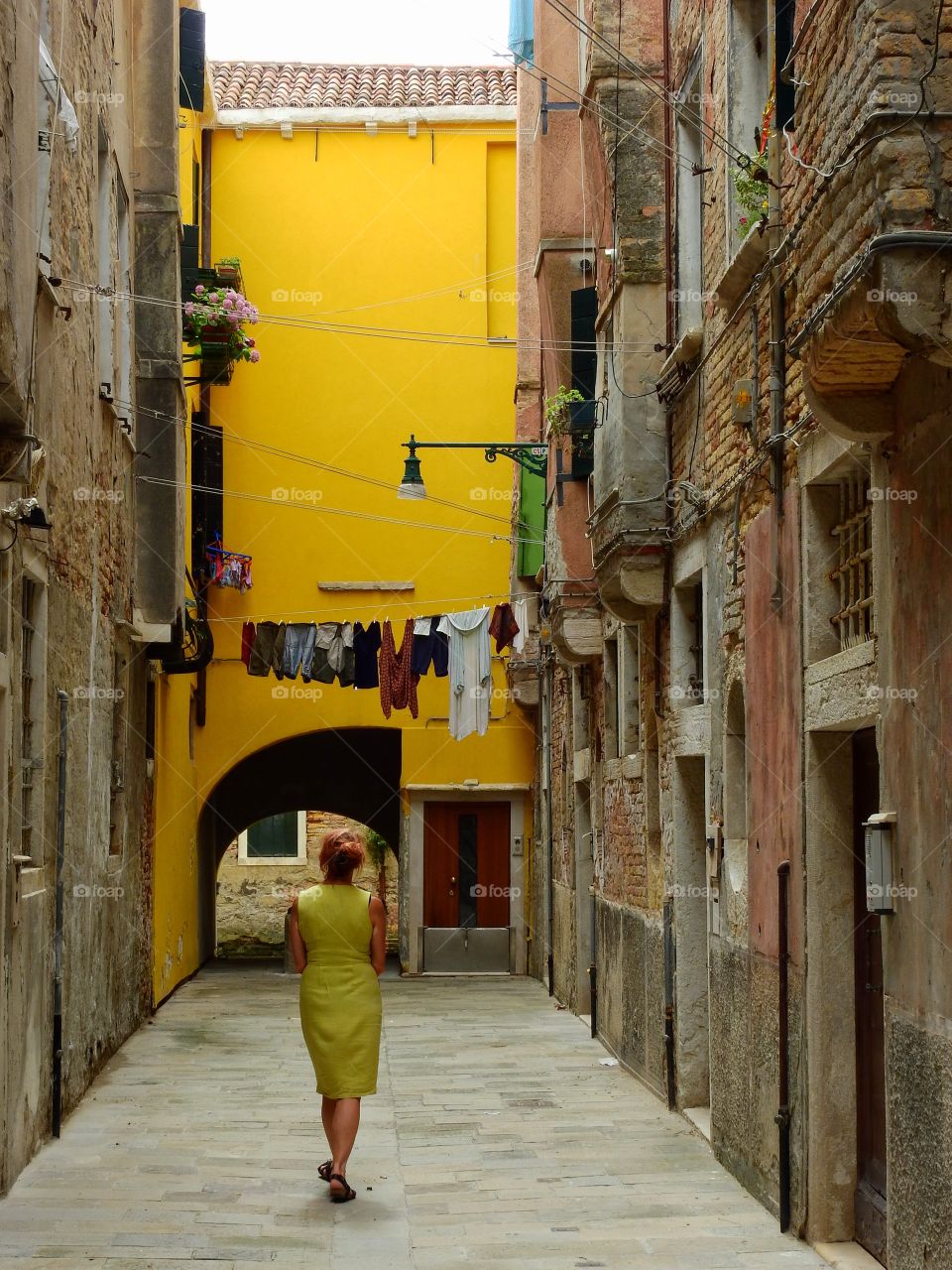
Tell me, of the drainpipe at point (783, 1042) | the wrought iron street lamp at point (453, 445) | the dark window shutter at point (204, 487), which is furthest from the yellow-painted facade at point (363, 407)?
the drainpipe at point (783, 1042)

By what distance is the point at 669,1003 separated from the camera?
35.8 feet


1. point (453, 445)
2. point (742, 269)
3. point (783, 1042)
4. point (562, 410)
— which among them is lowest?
point (783, 1042)

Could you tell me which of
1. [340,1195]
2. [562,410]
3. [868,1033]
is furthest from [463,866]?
[868,1033]

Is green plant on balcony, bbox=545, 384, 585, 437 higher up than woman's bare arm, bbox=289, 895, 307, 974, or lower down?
higher up

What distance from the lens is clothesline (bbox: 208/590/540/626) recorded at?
73.3ft

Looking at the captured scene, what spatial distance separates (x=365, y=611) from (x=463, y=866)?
3.70 meters

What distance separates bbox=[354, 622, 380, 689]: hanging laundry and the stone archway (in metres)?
5.73

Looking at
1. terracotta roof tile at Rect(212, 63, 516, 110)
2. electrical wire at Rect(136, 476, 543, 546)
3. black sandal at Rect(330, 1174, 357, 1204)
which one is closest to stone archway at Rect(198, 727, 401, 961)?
electrical wire at Rect(136, 476, 543, 546)

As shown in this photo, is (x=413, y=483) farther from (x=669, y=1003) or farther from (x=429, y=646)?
(x=669, y=1003)

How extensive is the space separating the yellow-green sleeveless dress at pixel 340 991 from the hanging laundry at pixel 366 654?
1245 cm

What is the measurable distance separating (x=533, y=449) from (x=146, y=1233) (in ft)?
43.1

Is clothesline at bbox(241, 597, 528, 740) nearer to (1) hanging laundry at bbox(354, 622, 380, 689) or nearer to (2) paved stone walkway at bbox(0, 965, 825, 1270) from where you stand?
(1) hanging laundry at bbox(354, 622, 380, 689)

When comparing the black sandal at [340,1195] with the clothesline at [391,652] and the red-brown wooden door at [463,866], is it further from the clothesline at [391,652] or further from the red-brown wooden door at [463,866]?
the red-brown wooden door at [463,866]

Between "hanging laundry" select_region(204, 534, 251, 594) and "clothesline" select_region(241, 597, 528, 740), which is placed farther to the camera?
"hanging laundry" select_region(204, 534, 251, 594)
